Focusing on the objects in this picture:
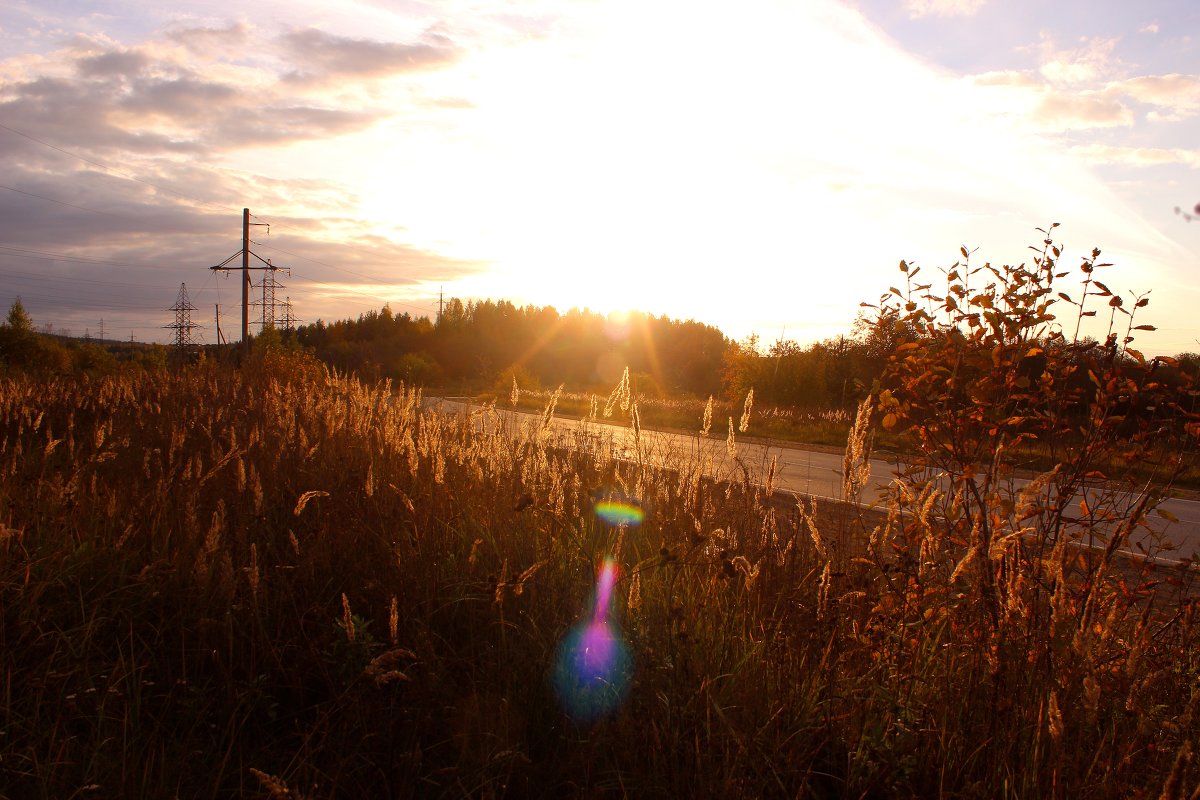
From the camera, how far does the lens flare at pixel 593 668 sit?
3.11 m

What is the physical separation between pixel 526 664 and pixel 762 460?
5.27 meters

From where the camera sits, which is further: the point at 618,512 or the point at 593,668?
the point at 618,512

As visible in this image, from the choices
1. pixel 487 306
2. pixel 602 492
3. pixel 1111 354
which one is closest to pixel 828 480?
pixel 602 492

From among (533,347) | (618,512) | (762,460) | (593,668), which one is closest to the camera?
(593,668)

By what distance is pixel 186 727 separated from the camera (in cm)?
312

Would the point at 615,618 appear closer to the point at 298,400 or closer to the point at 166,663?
the point at 166,663

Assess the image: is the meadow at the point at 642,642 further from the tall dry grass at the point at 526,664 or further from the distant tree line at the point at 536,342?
the distant tree line at the point at 536,342

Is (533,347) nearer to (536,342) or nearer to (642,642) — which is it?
(536,342)

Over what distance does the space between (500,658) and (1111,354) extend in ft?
10.3

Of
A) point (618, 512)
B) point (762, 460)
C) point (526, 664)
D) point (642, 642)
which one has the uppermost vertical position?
point (762, 460)

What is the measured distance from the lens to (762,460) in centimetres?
820

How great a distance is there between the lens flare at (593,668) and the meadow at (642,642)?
1 centimetres

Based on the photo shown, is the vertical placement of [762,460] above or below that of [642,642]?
above

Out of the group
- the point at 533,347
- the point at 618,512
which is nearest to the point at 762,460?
the point at 618,512
